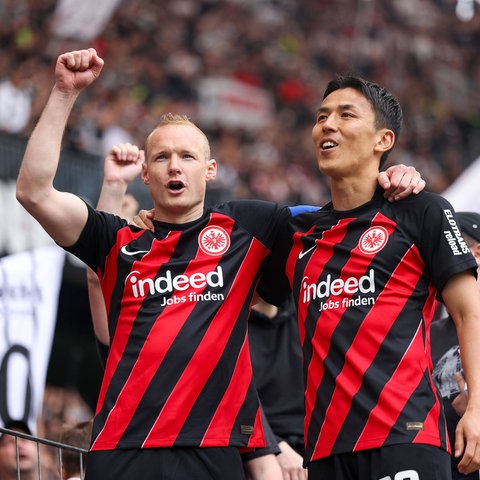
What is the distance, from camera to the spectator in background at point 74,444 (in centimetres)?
577

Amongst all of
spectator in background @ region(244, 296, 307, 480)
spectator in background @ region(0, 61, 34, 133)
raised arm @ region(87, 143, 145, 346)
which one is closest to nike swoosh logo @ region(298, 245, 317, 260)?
raised arm @ region(87, 143, 145, 346)

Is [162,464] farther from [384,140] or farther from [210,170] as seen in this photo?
[384,140]

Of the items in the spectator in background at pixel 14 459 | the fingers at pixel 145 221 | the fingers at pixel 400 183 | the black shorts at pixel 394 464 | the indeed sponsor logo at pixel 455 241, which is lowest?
the black shorts at pixel 394 464

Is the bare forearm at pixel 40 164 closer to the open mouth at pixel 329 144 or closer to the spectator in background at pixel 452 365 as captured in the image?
the open mouth at pixel 329 144

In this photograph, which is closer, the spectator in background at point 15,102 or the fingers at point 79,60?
the fingers at point 79,60

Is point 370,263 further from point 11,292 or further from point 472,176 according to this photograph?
point 472,176

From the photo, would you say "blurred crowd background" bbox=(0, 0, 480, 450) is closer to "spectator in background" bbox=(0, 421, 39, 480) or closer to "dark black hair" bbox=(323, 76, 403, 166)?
"spectator in background" bbox=(0, 421, 39, 480)

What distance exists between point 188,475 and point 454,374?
59.7 inches

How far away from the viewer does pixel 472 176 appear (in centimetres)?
843

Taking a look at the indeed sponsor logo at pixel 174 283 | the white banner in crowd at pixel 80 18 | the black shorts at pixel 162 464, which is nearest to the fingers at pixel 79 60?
the indeed sponsor logo at pixel 174 283

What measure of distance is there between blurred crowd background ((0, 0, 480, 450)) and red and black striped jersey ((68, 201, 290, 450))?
4.41 metres

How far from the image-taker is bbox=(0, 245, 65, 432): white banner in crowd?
21.8 ft

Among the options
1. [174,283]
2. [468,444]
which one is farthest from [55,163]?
[468,444]

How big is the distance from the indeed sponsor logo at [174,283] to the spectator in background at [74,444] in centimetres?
169
